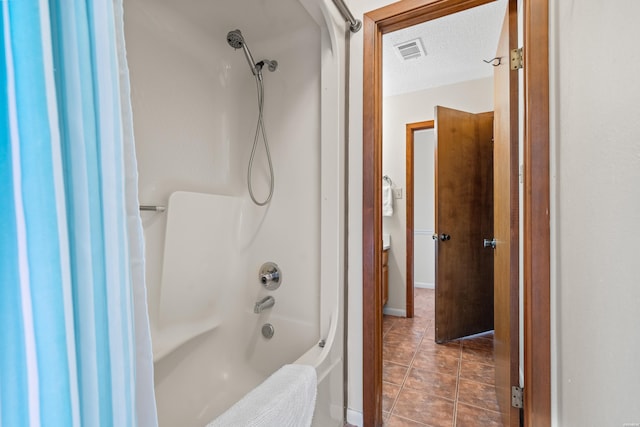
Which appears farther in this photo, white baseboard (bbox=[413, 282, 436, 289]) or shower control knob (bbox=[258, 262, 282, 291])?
white baseboard (bbox=[413, 282, 436, 289])

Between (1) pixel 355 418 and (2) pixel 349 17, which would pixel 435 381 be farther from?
(2) pixel 349 17

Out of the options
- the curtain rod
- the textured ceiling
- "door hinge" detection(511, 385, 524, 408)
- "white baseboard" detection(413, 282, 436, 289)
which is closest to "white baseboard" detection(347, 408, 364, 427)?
"door hinge" detection(511, 385, 524, 408)

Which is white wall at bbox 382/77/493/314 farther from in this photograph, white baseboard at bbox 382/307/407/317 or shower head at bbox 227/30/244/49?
shower head at bbox 227/30/244/49

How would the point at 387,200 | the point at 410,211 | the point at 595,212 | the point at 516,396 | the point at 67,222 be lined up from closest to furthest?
the point at 67,222 → the point at 595,212 → the point at 516,396 → the point at 410,211 → the point at 387,200

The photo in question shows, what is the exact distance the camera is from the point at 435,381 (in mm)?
1749

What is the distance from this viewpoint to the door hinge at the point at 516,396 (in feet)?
3.74

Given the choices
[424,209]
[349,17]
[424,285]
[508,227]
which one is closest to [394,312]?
[424,285]

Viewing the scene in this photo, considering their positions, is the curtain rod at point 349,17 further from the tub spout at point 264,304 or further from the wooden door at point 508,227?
the tub spout at point 264,304

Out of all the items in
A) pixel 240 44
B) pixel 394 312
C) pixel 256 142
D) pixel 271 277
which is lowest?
pixel 394 312

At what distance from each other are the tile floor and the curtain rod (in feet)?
6.75

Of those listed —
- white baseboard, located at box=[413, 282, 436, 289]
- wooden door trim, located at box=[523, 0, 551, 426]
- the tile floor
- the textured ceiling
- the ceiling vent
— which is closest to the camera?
wooden door trim, located at box=[523, 0, 551, 426]

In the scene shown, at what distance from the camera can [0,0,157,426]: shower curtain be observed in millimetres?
302

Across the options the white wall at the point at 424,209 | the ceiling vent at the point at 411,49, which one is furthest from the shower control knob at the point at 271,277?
the white wall at the point at 424,209

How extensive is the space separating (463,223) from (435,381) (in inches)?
51.0
